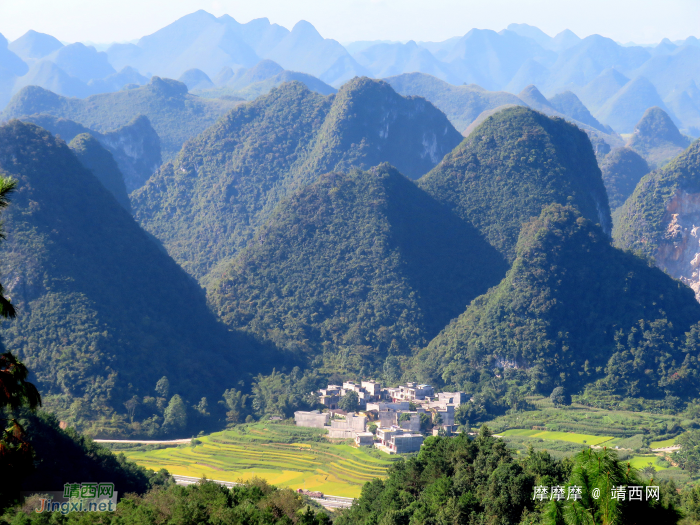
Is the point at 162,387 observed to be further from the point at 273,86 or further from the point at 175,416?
the point at 273,86

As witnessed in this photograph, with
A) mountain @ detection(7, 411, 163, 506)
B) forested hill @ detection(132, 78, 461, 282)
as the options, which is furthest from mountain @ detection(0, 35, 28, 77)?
mountain @ detection(7, 411, 163, 506)

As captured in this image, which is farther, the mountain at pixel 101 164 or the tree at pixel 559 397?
the mountain at pixel 101 164

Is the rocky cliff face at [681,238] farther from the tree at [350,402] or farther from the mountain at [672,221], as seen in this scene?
the tree at [350,402]

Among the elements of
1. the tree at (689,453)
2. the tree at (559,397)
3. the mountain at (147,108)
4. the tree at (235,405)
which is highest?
the mountain at (147,108)

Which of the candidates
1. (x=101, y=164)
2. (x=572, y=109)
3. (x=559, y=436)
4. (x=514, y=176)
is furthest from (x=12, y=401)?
(x=572, y=109)

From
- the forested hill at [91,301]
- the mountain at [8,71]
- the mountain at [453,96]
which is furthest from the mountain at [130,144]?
the mountain at [453,96]

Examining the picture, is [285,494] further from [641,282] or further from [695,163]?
[695,163]

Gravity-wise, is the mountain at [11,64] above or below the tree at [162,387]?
above

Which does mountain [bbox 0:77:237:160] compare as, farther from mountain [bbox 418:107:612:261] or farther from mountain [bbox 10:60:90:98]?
mountain [bbox 418:107:612:261]
